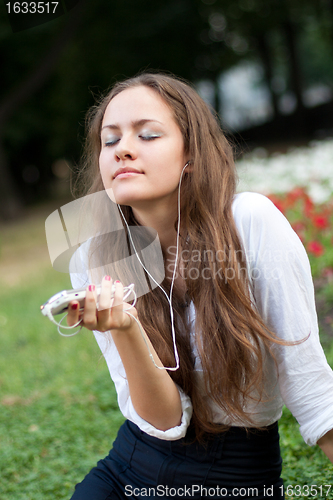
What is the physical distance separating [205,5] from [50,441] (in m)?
17.5

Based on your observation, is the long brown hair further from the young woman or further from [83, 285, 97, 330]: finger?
[83, 285, 97, 330]: finger

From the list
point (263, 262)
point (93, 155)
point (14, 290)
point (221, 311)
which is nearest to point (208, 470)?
point (221, 311)

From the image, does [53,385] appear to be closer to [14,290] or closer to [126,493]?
[126,493]

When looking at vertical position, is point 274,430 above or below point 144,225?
below

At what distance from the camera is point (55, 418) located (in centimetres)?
349

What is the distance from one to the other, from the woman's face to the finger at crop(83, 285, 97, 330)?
49 centimetres

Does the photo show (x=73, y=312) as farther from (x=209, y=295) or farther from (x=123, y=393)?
(x=123, y=393)

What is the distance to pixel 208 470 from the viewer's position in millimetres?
1711

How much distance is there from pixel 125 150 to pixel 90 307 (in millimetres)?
595

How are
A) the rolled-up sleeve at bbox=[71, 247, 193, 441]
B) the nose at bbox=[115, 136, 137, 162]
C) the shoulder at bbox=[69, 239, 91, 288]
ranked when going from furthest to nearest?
the shoulder at bbox=[69, 239, 91, 288] → the rolled-up sleeve at bbox=[71, 247, 193, 441] → the nose at bbox=[115, 136, 137, 162]

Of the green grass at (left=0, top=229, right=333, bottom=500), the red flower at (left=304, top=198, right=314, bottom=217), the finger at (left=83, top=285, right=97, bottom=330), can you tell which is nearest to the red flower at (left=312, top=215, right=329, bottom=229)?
the red flower at (left=304, top=198, right=314, bottom=217)

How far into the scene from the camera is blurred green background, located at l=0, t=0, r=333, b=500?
304cm

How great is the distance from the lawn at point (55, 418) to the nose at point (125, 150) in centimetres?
90

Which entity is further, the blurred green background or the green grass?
the blurred green background
